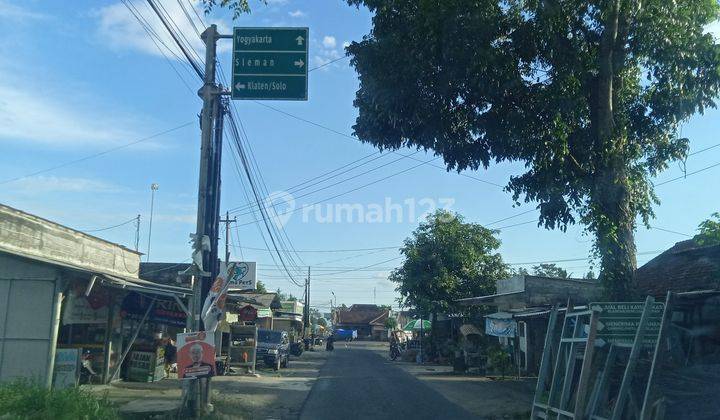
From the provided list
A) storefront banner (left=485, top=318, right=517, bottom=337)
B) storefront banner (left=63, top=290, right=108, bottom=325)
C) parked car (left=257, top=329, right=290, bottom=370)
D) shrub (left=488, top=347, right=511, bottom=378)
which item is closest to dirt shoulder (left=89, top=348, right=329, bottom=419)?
storefront banner (left=63, top=290, right=108, bottom=325)

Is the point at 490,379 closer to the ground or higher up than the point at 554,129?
closer to the ground

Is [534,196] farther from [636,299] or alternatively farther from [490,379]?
[490,379]

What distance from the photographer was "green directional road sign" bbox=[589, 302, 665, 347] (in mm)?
10742

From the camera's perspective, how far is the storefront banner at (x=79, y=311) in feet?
56.5

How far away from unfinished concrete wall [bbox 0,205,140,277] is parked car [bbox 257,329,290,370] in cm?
971

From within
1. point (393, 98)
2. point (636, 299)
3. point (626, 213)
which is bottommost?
point (636, 299)

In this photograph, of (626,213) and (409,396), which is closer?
(626,213)

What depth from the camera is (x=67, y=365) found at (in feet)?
56.0

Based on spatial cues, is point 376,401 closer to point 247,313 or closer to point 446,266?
point 247,313

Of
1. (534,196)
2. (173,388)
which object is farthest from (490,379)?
(534,196)

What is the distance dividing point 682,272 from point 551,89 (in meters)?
8.59

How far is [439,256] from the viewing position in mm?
39344

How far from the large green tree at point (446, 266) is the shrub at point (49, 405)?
28841mm

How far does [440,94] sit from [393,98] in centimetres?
97
